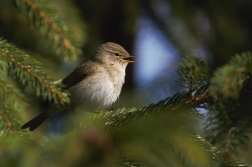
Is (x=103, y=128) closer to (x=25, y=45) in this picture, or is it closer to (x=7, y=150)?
(x=7, y=150)

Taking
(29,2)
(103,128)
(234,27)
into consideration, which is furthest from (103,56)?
(103,128)

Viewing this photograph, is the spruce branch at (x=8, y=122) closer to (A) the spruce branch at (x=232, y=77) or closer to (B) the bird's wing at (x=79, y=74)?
(A) the spruce branch at (x=232, y=77)

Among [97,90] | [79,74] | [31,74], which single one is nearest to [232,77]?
[31,74]

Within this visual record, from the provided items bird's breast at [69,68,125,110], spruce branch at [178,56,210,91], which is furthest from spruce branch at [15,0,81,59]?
bird's breast at [69,68,125,110]

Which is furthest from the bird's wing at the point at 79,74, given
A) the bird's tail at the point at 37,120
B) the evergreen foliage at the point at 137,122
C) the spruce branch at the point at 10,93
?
the spruce branch at the point at 10,93

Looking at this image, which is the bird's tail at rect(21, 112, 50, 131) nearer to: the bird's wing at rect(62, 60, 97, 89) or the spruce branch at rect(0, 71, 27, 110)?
the bird's wing at rect(62, 60, 97, 89)

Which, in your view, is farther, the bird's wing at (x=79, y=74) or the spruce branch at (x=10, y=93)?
the bird's wing at (x=79, y=74)
